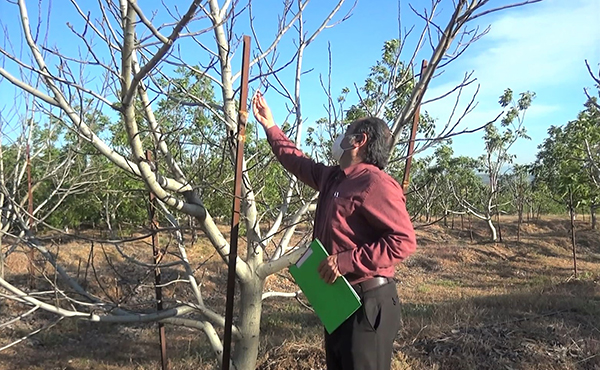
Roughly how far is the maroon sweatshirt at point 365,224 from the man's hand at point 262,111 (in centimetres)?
51

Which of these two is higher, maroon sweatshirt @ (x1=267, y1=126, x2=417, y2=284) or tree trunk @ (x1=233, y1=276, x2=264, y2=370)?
maroon sweatshirt @ (x1=267, y1=126, x2=417, y2=284)

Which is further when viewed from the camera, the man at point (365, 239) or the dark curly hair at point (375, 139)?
the dark curly hair at point (375, 139)

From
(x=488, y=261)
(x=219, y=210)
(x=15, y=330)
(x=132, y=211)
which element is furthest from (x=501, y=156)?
(x=15, y=330)

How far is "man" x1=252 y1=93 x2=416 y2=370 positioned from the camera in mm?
1796

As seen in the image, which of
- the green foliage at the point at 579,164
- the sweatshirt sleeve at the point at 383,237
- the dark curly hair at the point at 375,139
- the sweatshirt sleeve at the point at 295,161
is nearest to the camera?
the sweatshirt sleeve at the point at 383,237

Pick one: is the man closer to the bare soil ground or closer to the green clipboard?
the green clipboard

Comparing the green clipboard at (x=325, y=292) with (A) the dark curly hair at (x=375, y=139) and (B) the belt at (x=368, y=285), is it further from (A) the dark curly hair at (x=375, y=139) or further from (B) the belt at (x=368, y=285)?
(A) the dark curly hair at (x=375, y=139)

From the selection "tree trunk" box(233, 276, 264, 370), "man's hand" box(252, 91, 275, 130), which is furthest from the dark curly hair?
"tree trunk" box(233, 276, 264, 370)

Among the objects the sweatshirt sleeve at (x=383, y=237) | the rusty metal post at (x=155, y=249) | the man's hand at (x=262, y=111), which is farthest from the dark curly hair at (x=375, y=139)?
the rusty metal post at (x=155, y=249)

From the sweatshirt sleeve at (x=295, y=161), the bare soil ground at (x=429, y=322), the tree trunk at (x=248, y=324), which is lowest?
the bare soil ground at (x=429, y=322)

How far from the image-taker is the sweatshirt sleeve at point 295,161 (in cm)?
225

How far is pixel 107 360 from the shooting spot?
6.43 metres

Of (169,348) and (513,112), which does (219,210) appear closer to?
(169,348)

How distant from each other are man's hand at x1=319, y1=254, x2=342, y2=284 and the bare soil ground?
3.02 ft
